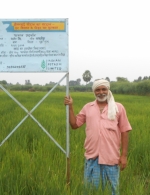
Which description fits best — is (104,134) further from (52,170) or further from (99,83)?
(52,170)

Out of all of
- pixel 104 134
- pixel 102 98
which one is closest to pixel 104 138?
pixel 104 134

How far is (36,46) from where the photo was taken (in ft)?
9.96

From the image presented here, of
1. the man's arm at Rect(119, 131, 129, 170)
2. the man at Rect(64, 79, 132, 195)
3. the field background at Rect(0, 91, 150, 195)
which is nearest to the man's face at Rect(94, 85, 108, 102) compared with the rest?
the man at Rect(64, 79, 132, 195)

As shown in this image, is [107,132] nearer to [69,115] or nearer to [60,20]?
[69,115]

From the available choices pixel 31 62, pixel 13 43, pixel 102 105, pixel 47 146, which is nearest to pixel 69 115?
pixel 102 105

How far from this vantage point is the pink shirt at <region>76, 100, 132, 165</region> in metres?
2.70

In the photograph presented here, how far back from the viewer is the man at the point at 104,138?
106 inches

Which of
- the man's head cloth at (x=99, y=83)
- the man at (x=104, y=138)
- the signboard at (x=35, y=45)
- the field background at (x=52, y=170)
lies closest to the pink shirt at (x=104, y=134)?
the man at (x=104, y=138)

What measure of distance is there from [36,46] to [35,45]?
0.01 meters

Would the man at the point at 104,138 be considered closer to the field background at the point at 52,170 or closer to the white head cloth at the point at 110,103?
the white head cloth at the point at 110,103

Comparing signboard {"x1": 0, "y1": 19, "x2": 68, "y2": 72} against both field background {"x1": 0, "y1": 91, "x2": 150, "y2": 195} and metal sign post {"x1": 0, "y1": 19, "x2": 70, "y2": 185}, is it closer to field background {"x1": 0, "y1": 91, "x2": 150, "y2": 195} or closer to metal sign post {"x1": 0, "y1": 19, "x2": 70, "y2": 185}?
metal sign post {"x1": 0, "y1": 19, "x2": 70, "y2": 185}

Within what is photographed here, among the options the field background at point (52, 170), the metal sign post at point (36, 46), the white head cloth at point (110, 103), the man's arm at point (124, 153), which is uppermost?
the metal sign post at point (36, 46)

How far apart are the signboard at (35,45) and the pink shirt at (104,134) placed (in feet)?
2.03

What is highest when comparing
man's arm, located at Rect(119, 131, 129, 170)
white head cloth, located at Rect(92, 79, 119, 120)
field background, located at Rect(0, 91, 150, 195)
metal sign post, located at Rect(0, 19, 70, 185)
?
metal sign post, located at Rect(0, 19, 70, 185)
